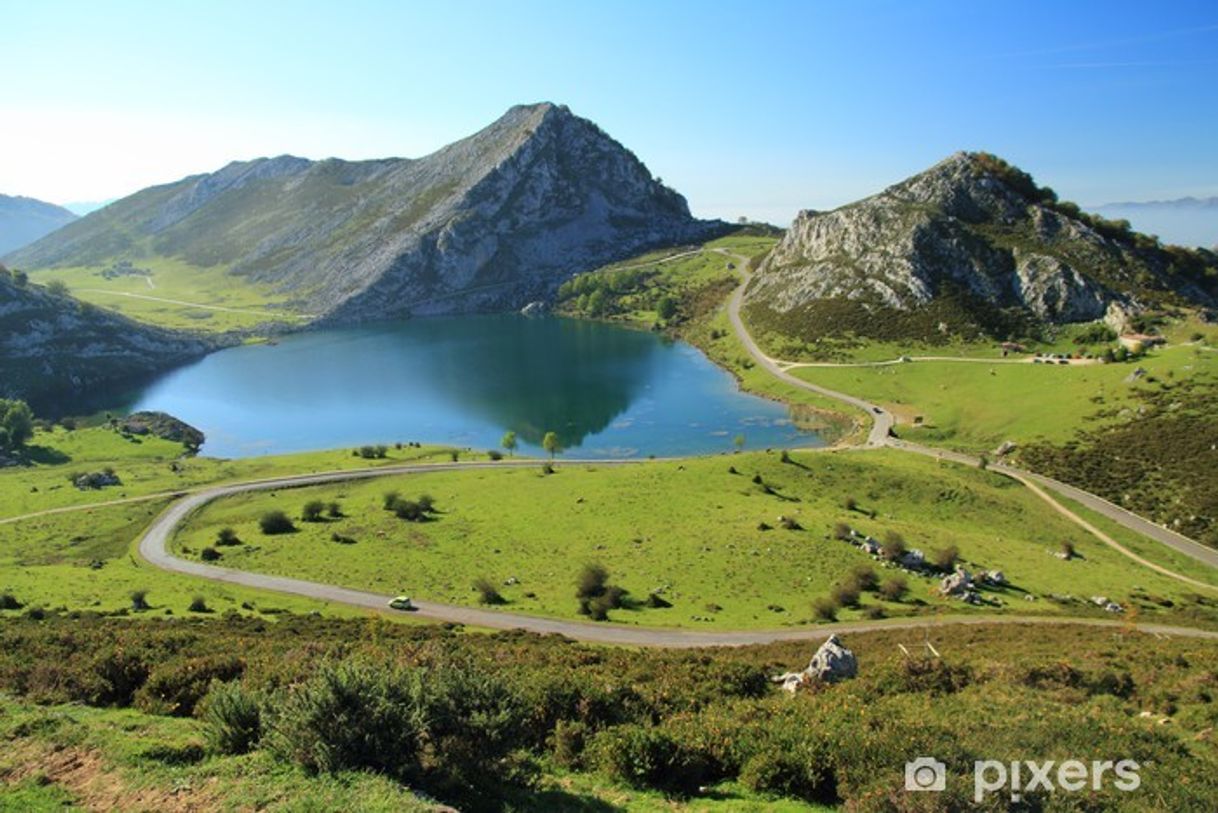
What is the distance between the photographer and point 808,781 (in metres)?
18.7

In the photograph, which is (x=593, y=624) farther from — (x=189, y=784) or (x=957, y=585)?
(x=189, y=784)

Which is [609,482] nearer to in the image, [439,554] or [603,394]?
[439,554]

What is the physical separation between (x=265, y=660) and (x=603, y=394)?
116 m

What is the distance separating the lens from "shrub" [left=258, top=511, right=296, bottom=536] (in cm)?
6931

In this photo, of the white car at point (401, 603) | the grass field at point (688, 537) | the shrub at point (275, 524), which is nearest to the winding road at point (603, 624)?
the white car at point (401, 603)

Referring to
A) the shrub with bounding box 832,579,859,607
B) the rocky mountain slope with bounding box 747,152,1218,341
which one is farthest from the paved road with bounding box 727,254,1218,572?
the shrub with bounding box 832,579,859,607

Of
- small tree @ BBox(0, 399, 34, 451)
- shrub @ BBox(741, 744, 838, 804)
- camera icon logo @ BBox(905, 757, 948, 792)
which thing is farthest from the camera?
small tree @ BBox(0, 399, 34, 451)

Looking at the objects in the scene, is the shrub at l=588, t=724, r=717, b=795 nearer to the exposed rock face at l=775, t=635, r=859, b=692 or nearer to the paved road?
the exposed rock face at l=775, t=635, r=859, b=692

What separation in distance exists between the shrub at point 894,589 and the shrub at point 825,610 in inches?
208

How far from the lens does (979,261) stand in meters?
150

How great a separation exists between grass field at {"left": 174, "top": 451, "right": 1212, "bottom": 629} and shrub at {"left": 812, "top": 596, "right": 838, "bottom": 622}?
1.14 metres

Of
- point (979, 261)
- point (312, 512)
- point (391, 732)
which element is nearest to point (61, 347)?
point (312, 512)

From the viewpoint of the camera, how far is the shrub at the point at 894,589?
52.1 meters

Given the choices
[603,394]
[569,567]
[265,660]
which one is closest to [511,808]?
[265,660]
